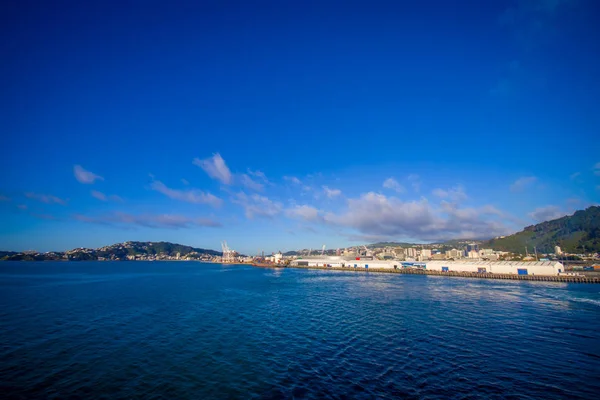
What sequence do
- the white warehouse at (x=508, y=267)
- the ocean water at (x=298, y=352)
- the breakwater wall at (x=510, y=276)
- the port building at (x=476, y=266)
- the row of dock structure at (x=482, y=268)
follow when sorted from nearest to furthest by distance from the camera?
1. the ocean water at (x=298, y=352)
2. the breakwater wall at (x=510, y=276)
3. the row of dock structure at (x=482, y=268)
4. the white warehouse at (x=508, y=267)
5. the port building at (x=476, y=266)

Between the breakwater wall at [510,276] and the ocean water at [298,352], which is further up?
the breakwater wall at [510,276]

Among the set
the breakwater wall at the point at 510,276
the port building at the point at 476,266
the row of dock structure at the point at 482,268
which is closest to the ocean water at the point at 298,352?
the breakwater wall at the point at 510,276

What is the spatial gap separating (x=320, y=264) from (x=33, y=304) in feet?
408

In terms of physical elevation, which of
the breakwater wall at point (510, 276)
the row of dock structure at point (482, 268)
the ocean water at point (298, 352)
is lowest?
the ocean water at point (298, 352)

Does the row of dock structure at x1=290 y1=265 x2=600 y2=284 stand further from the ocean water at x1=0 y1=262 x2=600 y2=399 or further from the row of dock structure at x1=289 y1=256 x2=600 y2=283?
the ocean water at x1=0 y1=262 x2=600 y2=399

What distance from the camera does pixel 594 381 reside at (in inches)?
580

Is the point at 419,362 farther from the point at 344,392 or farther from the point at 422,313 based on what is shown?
the point at 422,313

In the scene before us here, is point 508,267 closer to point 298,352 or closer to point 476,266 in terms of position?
point 476,266

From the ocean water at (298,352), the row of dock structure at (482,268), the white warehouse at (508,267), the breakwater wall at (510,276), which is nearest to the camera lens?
the ocean water at (298,352)

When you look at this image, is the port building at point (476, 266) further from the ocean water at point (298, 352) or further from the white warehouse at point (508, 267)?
the ocean water at point (298, 352)

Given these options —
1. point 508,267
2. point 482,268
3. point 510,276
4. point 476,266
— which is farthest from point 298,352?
point 476,266

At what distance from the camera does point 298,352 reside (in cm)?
1872

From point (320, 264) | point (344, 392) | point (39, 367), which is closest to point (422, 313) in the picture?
point (344, 392)

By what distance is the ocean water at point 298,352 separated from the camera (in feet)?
44.3
